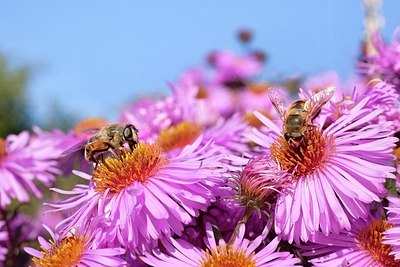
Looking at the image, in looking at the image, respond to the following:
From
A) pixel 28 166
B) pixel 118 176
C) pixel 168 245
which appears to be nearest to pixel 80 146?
pixel 118 176

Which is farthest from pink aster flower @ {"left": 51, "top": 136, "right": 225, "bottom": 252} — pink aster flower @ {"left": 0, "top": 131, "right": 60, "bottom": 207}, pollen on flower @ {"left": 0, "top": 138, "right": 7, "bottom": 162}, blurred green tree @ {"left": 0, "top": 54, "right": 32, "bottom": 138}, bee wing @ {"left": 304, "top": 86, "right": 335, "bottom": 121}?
blurred green tree @ {"left": 0, "top": 54, "right": 32, "bottom": 138}

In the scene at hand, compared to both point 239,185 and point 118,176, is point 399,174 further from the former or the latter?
point 118,176

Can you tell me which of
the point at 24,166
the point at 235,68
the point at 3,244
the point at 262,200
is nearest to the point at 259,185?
the point at 262,200

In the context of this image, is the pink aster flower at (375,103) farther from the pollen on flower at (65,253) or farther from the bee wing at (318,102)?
the pollen on flower at (65,253)

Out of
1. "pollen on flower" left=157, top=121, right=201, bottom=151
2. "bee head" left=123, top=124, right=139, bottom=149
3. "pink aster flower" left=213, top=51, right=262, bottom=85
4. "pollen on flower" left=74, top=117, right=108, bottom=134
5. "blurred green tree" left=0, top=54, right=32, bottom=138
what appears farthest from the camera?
"blurred green tree" left=0, top=54, right=32, bottom=138

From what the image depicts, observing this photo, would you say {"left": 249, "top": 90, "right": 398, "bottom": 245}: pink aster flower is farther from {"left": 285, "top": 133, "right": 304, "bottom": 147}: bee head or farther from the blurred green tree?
the blurred green tree

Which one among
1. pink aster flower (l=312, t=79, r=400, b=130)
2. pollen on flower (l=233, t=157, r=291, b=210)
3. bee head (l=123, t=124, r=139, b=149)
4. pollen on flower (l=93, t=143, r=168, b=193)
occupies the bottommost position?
pollen on flower (l=233, t=157, r=291, b=210)

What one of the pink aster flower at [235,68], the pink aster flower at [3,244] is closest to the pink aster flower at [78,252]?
the pink aster flower at [3,244]
